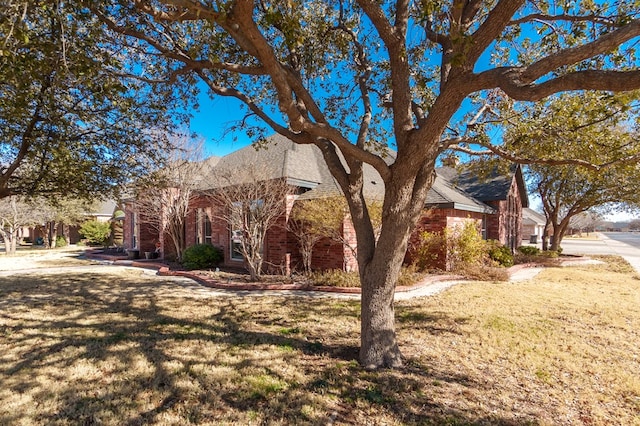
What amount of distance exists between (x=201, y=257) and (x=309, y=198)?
16.9 feet

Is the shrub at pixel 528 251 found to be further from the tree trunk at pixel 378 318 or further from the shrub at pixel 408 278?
the tree trunk at pixel 378 318

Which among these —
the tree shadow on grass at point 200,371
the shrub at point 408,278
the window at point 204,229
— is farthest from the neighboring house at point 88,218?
the shrub at point 408,278

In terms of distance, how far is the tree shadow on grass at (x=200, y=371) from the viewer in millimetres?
3326

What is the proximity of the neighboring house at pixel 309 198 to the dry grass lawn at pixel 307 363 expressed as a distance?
412 centimetres

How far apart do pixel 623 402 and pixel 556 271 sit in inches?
438

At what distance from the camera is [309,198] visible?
1183cm

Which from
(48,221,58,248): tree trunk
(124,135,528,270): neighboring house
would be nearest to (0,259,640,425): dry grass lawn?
(124,135,528,270): neighboring house

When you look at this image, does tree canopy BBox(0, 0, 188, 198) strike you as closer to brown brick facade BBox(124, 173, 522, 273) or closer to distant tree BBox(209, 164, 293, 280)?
distant tree BBox(209, 164, 293, 280)

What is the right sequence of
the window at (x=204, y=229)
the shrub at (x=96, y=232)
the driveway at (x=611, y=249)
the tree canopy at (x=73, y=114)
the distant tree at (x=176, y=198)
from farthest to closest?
1. the shrub at (x=96, y=232)
2. the driveway at (x=611, y=249)
3. the window at (x=204, y=229)
4. the distant tree at (x=176, y=198)
5. the tree canopy at (x=73, y=114)

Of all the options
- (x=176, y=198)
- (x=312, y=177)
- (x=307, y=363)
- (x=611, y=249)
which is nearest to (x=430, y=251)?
(x=312, y=177)

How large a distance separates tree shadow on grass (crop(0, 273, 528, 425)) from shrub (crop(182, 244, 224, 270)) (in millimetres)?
5763

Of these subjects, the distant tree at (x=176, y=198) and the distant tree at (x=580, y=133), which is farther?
the distant tree at (x=176, y=198)

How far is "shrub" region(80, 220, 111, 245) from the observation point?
27.9 m

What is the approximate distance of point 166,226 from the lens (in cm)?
1497
